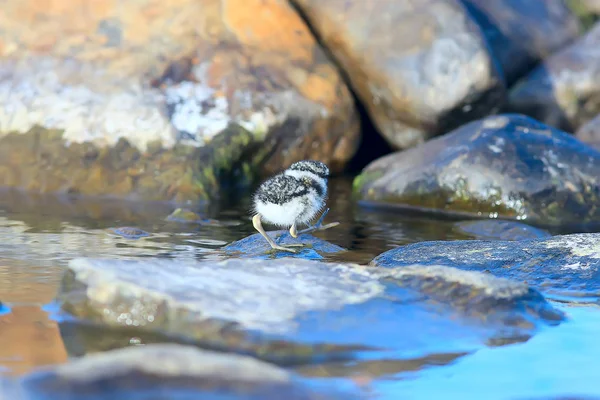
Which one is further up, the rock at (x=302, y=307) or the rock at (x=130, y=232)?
the rock at (x=130, y=232)

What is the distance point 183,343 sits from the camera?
3.33 metres

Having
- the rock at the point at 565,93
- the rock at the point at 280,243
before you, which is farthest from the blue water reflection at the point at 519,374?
the rock at the point at 565,93

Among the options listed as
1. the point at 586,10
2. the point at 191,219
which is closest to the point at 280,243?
the point at 191,219

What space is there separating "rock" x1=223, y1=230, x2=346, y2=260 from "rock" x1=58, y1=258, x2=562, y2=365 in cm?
127

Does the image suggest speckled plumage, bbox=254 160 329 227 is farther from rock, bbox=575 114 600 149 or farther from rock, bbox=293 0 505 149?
rock, bbox=575 114 600 149

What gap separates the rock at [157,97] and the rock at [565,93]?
2546 mm

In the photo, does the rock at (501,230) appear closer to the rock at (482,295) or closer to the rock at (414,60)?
the rock at (414,60)

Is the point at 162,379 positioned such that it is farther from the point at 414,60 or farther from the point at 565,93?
the point at 565,93

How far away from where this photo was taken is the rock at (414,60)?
348 inches

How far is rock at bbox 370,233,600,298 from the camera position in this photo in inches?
185

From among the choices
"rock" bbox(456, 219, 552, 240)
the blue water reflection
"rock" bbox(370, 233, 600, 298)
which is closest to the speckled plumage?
"rock" bbox(370, 233, 600, 298)

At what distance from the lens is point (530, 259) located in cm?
506

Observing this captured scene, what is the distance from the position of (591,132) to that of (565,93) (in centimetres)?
94

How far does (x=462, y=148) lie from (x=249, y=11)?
2.82 meters
